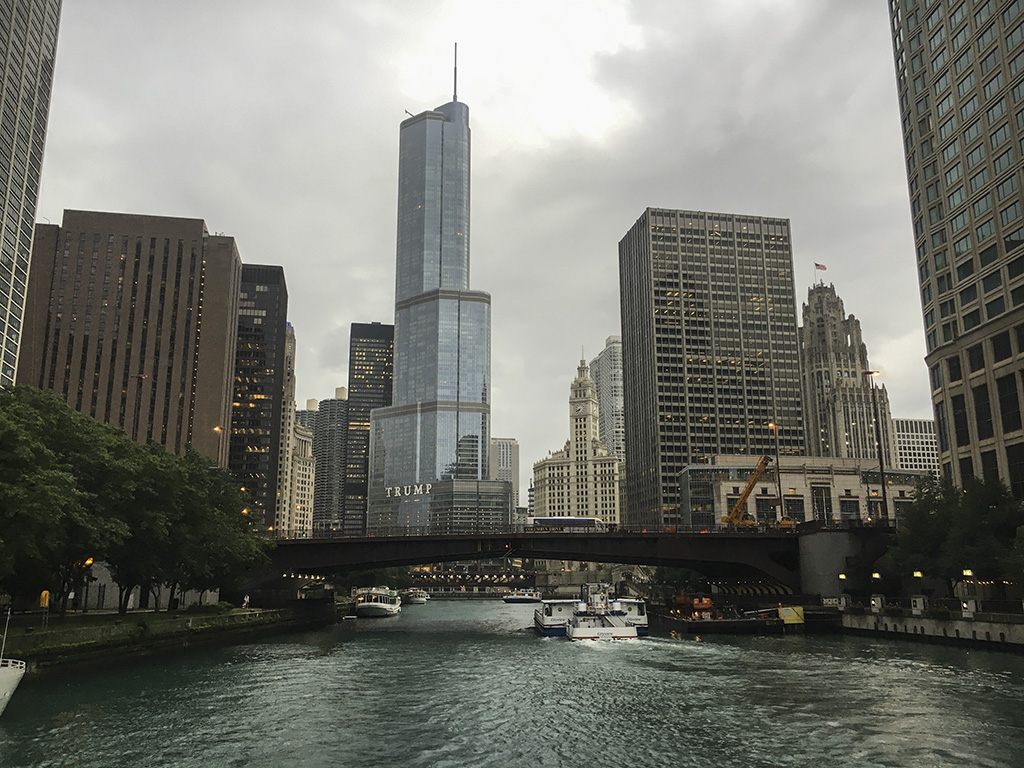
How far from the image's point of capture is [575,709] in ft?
155

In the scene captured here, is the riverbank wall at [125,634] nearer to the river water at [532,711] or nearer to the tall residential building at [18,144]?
the river water at [532,711]

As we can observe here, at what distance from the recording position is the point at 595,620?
96750mm

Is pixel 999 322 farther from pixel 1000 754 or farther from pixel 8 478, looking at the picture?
pixel 8 478

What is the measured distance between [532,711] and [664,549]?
63.9m

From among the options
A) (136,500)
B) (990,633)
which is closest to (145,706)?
(136,500)

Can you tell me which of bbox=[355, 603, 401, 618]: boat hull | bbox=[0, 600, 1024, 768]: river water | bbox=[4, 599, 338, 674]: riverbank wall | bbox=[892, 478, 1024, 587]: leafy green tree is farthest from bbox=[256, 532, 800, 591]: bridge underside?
bbox=[355, 603, 401, 618]: boat hull

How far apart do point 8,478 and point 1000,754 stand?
56923mm

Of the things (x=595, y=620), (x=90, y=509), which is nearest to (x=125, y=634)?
(x=90, y=509)

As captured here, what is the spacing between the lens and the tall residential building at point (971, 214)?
3824 inches

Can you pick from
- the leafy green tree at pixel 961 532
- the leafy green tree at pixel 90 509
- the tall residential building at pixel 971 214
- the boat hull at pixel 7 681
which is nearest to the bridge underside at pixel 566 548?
the leafy green tree at pixel 90 509

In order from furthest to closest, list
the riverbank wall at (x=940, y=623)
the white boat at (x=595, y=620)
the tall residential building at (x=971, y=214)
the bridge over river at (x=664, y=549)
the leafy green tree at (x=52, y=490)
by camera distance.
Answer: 1. the bridge over river at (x=664, y=549)
2. the tall residential building at (x=971, y=214)
3. the white boat at (x=595, y=620)
4. the riverbank wall at (x=940, y=623)
5. the leafy green tree at (x=52, y=490)

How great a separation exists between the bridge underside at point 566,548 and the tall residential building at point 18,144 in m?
71.0

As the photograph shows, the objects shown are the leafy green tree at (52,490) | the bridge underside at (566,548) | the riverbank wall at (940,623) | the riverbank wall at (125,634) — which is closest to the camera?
the leafy green tree at (52,490)

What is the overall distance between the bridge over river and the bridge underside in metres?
0.13
